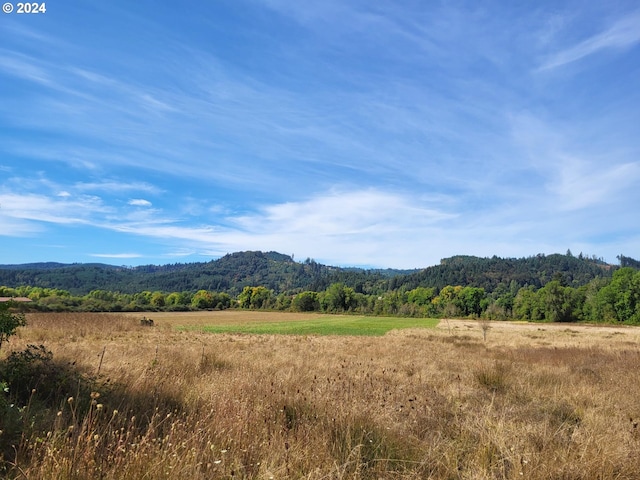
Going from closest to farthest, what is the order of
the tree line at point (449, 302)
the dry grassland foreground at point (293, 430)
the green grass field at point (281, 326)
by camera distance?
the dry grassland foreground at point (293, 430), the green grass field at point (281, 326), the tree line at point (449, 302)

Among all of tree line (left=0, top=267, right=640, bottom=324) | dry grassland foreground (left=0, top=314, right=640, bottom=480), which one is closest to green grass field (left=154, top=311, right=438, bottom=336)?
tree line (left=0, top=267, right=640, bottom=324)

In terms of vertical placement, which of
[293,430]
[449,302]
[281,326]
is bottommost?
[281,326]

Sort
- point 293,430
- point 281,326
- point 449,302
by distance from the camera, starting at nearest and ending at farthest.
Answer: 1. point 293,430
2. point 281,326
3. point 449,302

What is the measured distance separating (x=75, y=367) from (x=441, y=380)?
30.9 ft

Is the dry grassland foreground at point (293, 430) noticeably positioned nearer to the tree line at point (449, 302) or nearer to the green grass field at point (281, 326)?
the green grass field at point (281, 326)

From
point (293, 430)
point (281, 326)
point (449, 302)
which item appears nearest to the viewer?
point (293, 430)

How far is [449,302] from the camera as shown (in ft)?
433

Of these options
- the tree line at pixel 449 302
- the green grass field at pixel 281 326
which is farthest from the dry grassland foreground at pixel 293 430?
the tree line at pixel 449 302

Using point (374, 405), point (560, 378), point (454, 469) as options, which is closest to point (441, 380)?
point (560, 378)

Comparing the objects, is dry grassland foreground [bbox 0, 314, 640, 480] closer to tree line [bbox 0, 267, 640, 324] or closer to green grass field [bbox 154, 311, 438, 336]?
green grass field [bbox 154, 311, 438, 336]

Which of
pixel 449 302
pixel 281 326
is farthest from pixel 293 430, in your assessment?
pixel 449 302

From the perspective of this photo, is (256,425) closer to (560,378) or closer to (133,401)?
(133,401)

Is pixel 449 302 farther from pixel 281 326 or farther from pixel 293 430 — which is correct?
pixel 293 430

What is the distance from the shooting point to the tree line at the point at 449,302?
94.0 metres
